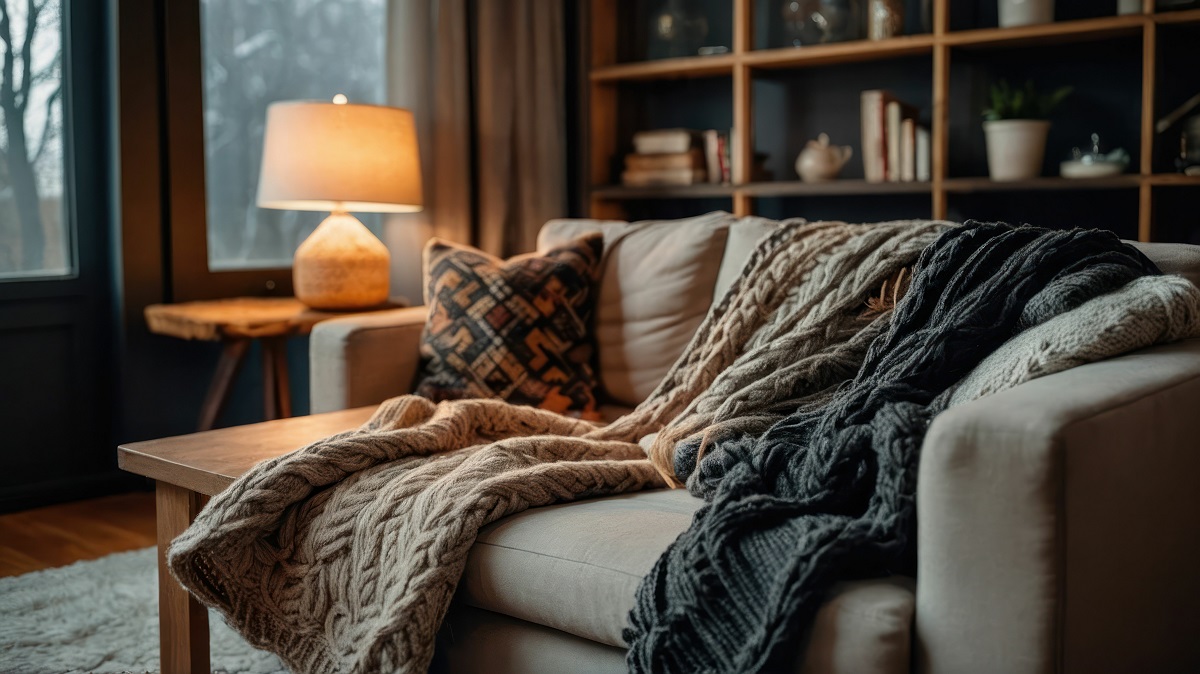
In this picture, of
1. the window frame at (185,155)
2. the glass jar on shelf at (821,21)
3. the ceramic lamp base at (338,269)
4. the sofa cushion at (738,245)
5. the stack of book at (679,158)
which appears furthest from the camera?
the stack of book at (679,158)

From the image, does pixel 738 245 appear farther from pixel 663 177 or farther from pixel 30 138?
pixel 30 138

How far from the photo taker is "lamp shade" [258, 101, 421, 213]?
9.37 feet

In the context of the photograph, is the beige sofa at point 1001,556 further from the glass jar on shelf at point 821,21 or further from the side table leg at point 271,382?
the glass jar on shelf at point 821,21

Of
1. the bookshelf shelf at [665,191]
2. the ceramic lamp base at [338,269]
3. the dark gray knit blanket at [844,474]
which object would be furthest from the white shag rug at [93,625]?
the bookshelf shelf at [665,191]

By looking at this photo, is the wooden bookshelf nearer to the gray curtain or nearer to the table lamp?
the gray curtain

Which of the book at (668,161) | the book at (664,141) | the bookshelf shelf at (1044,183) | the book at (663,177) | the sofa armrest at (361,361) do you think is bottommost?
the sofa armrest at (361,361)

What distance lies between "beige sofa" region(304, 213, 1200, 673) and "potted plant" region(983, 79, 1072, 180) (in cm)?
136

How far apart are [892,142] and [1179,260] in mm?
1589

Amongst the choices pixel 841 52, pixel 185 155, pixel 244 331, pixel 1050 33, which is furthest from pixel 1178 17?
pixel 185 155

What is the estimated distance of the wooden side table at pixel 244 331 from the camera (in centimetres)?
284

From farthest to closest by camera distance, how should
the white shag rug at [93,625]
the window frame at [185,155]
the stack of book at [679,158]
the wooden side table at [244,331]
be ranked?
the stack of book at [679,158], the window frame at [185,155], the wooden side table at [244,331], the white shag rug at [93,625]

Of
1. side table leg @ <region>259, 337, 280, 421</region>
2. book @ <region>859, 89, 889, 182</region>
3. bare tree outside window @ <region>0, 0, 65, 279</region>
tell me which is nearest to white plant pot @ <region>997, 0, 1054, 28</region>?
book @ <region>859, 89, 889, 182</region>

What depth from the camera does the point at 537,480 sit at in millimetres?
1602

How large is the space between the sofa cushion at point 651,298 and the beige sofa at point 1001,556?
2.22 ft
